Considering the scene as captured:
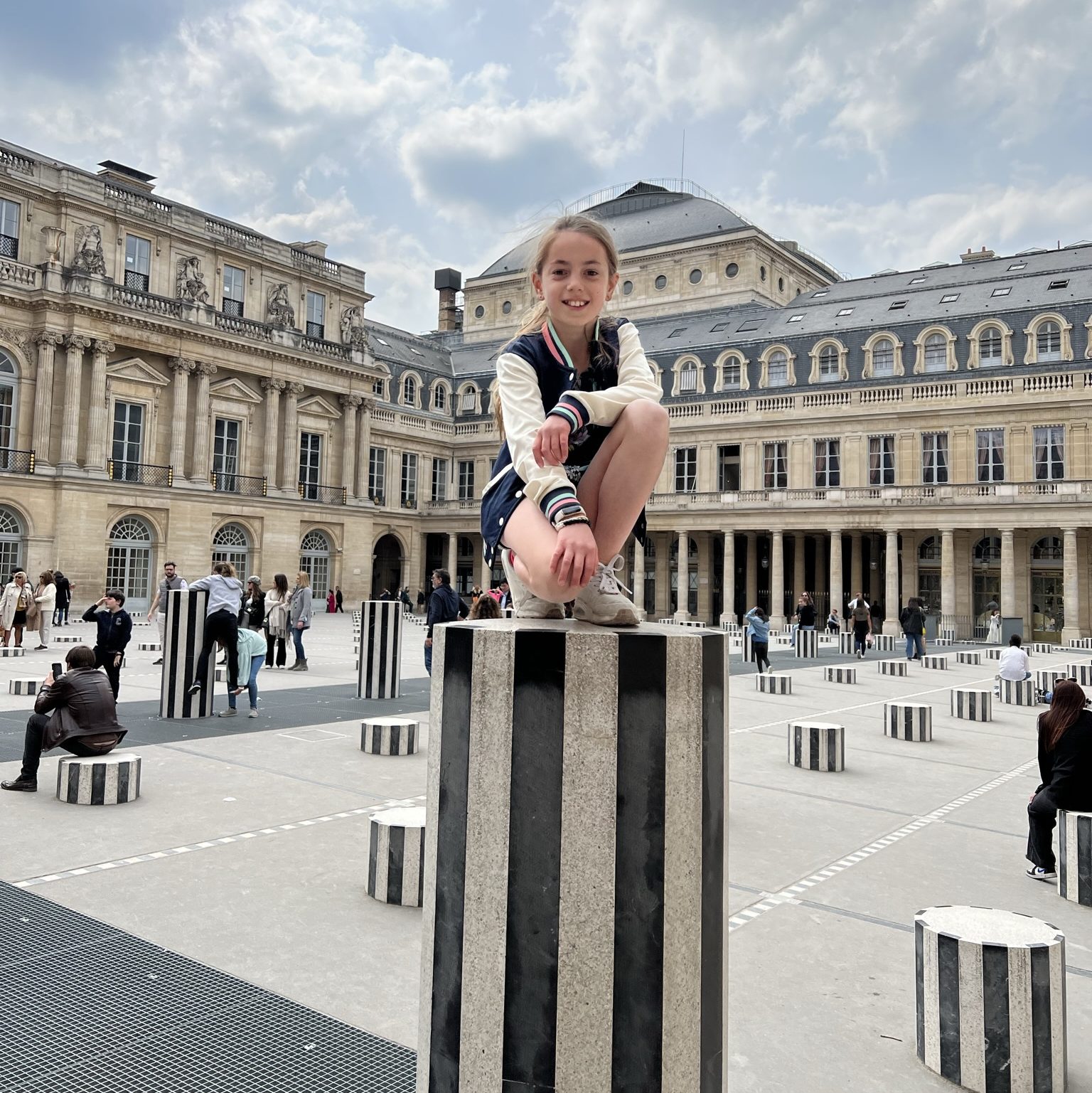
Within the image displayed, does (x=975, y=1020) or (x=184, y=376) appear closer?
(x=975, y=1020)

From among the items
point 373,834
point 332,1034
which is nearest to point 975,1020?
point 332,1034

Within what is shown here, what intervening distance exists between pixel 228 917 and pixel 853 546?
42.5 metres

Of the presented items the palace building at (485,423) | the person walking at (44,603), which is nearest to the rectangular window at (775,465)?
the palace building at (485,423)

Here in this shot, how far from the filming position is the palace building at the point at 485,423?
111 ft

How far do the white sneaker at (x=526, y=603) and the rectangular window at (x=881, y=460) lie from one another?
133ft

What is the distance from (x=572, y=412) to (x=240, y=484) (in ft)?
133

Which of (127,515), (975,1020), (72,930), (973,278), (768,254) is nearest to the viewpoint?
(975,1020)

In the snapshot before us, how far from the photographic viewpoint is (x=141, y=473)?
120 feet

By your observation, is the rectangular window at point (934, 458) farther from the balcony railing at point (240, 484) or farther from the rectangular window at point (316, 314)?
the balcony railing at point (240, 484)

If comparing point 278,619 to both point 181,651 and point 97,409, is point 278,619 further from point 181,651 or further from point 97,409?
point 97,409

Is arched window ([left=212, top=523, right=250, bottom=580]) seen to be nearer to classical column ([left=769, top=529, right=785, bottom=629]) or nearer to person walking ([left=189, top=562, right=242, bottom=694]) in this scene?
classical column ([left=769, top=529, right=785, bottom=629])

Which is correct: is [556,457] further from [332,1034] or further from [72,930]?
[72,930]

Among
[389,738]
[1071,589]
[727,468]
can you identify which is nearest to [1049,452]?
[1071,589]

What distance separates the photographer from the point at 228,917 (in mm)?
4426
